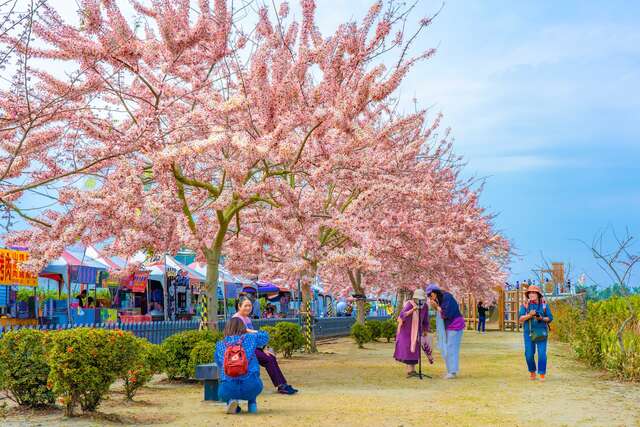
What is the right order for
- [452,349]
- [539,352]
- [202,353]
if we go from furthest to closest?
[452,349] → [539,352] → [202,353]

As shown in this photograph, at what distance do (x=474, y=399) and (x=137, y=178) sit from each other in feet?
21.9

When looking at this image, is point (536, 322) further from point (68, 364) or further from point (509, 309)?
point (509, 309)

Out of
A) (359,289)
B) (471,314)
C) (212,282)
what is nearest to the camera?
(212,282)

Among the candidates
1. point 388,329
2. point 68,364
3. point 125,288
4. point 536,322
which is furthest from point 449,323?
point 388,329

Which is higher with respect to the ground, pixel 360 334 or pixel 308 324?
pixel 308 324

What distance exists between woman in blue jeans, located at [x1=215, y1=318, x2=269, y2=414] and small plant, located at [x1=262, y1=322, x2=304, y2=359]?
11.2 meters

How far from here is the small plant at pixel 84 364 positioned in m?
8.96

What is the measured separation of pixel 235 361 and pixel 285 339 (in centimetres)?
1170

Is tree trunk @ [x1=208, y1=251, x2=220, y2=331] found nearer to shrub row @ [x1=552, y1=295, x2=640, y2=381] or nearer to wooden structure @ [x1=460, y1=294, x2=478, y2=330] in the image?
shrub row @ [x1=552, y1=295, x2=640, y2=381]

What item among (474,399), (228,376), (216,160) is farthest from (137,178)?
(474,399)

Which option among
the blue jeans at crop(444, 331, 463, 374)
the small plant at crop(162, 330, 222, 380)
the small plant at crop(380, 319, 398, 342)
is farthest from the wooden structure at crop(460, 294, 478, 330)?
the small plant at crop(162, 330, 222, 380)

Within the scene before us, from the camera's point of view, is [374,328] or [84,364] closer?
[84,364]

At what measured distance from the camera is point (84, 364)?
8.99 metres

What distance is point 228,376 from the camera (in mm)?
9641
